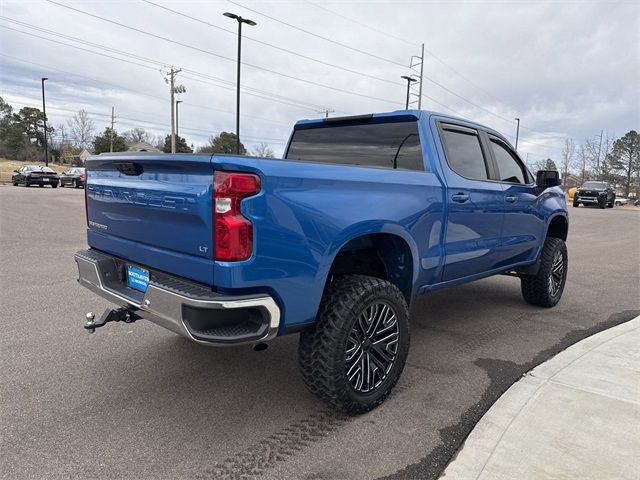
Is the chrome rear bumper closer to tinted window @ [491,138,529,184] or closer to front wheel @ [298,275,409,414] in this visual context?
front wheel @ [298,275,409,414]

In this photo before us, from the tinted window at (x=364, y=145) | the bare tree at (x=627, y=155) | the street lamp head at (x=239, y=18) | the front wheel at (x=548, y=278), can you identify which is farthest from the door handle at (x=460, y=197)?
the bare tree at (x=627, y=155)

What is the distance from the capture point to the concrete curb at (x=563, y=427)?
256 cm

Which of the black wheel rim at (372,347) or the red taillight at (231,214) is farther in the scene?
the black wheel rim at (372,347)

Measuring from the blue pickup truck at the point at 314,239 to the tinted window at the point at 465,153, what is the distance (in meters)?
0.02

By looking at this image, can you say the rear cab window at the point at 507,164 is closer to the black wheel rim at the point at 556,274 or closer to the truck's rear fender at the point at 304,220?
the black wheel rim at the point at 556,274

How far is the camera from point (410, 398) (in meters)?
3.41

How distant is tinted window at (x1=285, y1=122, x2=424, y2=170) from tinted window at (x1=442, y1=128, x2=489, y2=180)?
1.07 ft

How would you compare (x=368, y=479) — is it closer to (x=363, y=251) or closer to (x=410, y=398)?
(x=410, y=398)

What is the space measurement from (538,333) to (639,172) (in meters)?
64.8

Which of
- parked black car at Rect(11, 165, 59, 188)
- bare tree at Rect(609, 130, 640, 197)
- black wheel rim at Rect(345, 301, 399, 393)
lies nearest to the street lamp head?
parked black car at Rect(11, 165, 59, 188)

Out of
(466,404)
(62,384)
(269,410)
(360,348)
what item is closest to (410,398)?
(466,404)

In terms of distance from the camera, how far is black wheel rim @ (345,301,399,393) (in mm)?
3055

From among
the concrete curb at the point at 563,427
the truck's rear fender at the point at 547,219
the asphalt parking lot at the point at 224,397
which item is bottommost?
the asphalt parking lot at the point at 224,397

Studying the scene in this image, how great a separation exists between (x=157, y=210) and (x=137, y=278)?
21.6 inches
